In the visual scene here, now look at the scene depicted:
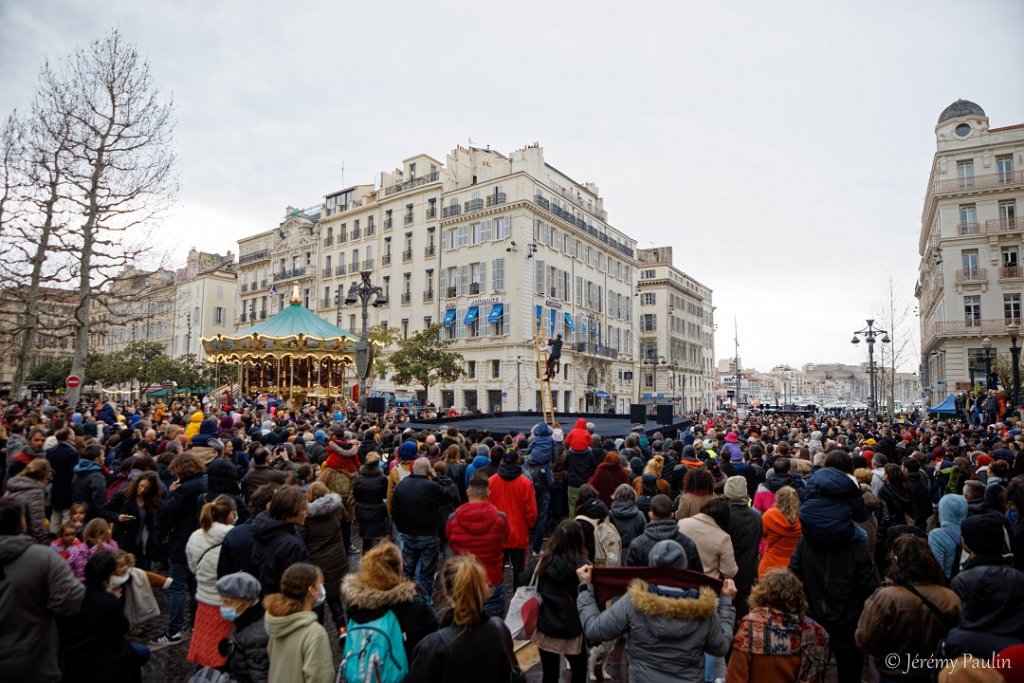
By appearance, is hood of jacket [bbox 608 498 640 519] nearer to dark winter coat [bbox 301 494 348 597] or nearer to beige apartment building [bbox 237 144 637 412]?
dark winter coat [bbox 301 494 348 597]

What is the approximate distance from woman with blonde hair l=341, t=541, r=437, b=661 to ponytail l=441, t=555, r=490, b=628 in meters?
0.41

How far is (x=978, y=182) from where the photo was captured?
3706 centimetres

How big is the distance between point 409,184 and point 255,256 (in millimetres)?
23337

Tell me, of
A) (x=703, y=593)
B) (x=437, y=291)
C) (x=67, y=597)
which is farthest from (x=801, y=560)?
(x=437, y=291)

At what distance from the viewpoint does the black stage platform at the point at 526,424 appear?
17.6m

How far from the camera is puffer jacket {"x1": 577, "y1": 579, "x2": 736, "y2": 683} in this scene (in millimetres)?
3186

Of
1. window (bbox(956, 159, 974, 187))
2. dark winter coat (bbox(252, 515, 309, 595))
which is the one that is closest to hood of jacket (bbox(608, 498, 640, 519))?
dark winter coat (bbox(252, 515, 309, 595))

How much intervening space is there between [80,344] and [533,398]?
25682 millimetres

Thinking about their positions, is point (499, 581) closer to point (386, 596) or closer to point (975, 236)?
point (386, 596)

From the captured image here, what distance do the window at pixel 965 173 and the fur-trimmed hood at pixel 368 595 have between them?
46890 mm

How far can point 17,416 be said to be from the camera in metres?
14.8

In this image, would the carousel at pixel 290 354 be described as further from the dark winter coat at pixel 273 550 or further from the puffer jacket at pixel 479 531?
the dark winter coat at pixel 273 550

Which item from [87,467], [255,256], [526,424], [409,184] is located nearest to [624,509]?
[87,467]

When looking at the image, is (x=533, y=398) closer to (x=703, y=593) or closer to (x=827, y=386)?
(x=703, y=593)
